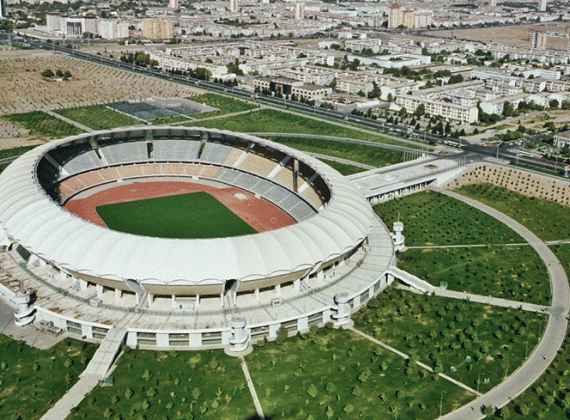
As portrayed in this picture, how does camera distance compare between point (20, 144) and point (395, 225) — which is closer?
point (395, 225)

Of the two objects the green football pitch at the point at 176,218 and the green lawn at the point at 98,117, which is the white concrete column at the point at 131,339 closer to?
the green football pitch at the point at 176,218

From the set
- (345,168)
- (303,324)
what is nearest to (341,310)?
(303,324)

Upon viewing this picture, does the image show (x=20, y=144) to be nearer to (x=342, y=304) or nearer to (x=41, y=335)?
(x=41, y=335)

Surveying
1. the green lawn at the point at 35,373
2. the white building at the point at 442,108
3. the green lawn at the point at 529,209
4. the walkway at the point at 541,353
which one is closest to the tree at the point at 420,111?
the white building at the point at 442,108

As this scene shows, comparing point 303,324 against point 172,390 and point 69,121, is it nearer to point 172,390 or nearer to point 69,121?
point 172,390

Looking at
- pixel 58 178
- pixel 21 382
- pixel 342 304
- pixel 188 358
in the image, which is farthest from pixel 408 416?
pixel 58 178
